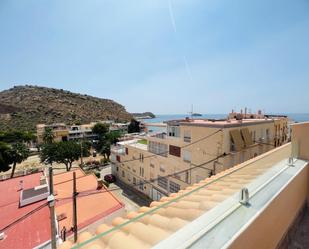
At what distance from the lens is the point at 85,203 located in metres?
12.0

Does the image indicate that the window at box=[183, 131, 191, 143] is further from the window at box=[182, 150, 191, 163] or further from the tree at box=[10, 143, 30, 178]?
the tree at box=[10, 143, 30, 178]

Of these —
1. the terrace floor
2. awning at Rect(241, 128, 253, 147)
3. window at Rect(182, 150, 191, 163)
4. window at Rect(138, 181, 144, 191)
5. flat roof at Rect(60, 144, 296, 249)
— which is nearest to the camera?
flat roof at Rect(60, 144, 296, 249)

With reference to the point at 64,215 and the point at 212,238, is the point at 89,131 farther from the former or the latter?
the point at 212,238

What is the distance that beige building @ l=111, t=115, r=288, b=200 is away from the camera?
1345cm

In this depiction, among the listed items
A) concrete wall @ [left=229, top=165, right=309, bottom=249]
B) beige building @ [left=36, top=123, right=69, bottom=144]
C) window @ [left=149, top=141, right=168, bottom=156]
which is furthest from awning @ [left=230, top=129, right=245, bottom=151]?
beige building @ [left=36, top=123, right=69, bottom=144]

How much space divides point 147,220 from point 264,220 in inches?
53.6

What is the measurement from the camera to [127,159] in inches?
903

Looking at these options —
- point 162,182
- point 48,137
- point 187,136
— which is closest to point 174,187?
point 162,182

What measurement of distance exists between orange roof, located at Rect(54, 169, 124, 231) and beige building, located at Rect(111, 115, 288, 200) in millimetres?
6150

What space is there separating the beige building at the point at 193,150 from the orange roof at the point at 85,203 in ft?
20.2

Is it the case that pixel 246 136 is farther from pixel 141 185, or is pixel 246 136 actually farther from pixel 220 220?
pixel 220 220

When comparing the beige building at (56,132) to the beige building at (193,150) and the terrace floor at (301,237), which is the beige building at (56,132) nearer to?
the beige building at (193,150)

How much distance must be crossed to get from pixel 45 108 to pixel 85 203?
250ft

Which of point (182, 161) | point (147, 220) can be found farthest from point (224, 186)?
point (182, 161)
